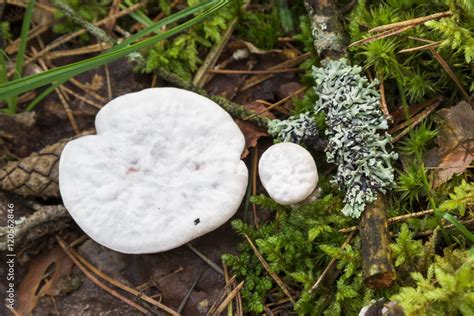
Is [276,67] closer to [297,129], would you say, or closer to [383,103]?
[297,129]

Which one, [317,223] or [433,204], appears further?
[317,223]

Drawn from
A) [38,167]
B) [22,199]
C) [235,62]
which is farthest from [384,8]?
[22,199]

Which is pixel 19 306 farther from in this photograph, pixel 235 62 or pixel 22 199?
pixel 235 62

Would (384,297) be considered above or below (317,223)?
below

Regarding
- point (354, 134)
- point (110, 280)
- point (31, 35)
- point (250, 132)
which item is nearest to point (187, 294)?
point (110, 280)

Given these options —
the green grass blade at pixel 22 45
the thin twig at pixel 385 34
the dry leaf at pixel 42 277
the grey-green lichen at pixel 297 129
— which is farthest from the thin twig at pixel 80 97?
the thin twig at pixel 385 34

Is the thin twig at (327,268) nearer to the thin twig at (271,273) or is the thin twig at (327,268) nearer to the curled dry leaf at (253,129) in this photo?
the thin twig at (271,273)

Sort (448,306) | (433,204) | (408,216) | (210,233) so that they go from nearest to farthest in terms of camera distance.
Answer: (448,306)
(433,204)
(408,216)
(210,233)
